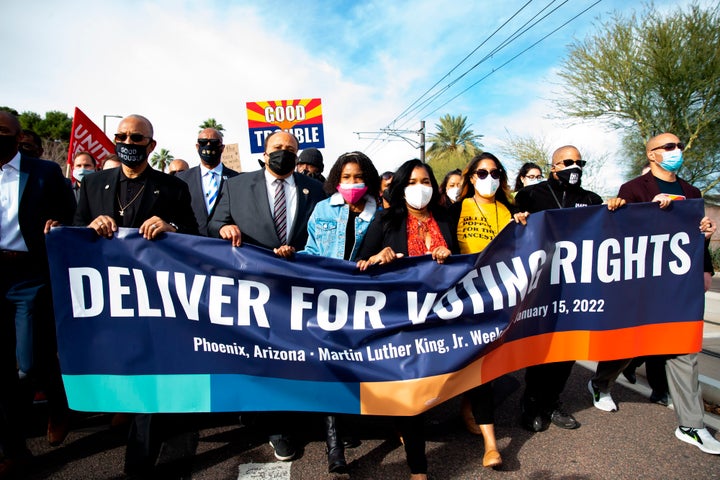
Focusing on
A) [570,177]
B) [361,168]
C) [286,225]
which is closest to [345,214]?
[361,168]

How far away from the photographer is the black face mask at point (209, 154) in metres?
4.36

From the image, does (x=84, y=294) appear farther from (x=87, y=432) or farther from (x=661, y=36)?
(x=661, y=36)

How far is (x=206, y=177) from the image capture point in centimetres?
448

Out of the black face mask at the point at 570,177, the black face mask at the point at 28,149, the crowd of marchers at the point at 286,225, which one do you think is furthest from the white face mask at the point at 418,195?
the black face mask at the point at 28,149

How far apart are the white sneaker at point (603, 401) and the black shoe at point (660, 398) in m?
0.37

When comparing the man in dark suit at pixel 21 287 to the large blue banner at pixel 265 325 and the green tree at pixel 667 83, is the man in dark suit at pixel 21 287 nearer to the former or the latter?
the large blue banner at pixel 265 325

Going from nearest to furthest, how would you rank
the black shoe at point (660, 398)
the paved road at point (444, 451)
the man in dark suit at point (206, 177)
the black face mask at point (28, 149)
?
the paved road at point (444, 451) < the black shoe at point (660, 398) < the black face mask at point (28, 149) < the man in dark suit at point (206, 177)

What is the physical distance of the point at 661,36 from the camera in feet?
52.1

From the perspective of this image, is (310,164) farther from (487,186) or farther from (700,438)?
(700,438)

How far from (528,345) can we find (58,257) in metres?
3.04

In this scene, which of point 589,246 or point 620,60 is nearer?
point 589,246

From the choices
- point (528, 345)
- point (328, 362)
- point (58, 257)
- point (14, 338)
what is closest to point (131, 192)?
point (58, 257)

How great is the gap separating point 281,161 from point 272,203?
323 millimetres

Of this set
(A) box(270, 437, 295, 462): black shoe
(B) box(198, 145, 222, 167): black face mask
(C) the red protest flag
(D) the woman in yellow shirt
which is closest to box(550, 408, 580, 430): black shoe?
(D) the woman in yellow shirt
